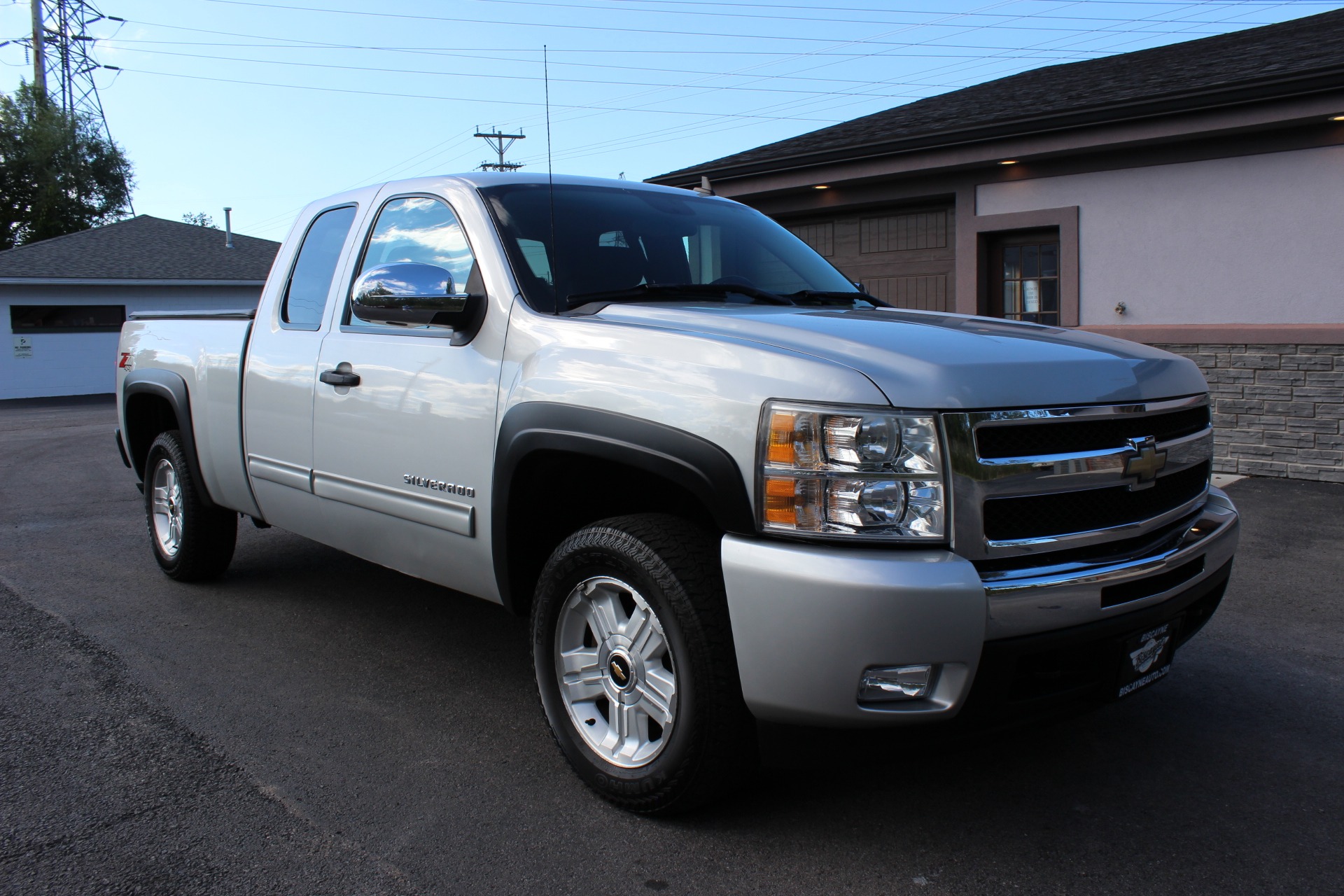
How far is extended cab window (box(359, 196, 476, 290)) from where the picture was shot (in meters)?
3.81

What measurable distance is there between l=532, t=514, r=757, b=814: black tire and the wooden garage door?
8.99 meters

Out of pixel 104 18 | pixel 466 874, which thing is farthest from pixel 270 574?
pixel 104 18

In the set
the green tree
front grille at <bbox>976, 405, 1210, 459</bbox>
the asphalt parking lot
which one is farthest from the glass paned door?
the green tree

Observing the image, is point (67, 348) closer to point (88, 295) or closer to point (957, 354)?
point (88, 295)

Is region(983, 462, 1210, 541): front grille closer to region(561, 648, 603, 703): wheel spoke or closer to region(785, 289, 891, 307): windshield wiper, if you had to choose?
region(561, 648, 603, 703): wheel spoke

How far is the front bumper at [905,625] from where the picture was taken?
241cm

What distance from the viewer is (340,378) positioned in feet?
13.2

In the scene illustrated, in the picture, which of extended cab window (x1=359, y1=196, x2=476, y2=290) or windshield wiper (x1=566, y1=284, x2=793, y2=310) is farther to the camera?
extended cab window (x1=359, y1=196, x2=476, y2=290)

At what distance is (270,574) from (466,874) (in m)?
3.65

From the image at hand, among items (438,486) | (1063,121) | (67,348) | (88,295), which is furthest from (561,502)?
(88,295)

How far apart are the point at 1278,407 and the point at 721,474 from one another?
8088 mm

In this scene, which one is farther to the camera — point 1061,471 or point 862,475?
point 1061,471

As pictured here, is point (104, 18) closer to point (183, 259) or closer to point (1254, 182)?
point (183, 259)

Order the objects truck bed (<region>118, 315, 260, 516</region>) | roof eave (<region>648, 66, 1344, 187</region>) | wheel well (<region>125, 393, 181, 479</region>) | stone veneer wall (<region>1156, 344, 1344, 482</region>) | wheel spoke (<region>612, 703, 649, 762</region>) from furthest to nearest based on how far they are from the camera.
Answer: stone veneer wall (<region>1156, 344, 1344, 482</region>), roof eave (<region>648, 66, 1344, 187</region>), wheel well (<region>125, 393, 181, 479</region>), truck bed (<region>118, 315, 260, 516</region>), wheel spoke (<region>612, 703, 649, 762</region>)
